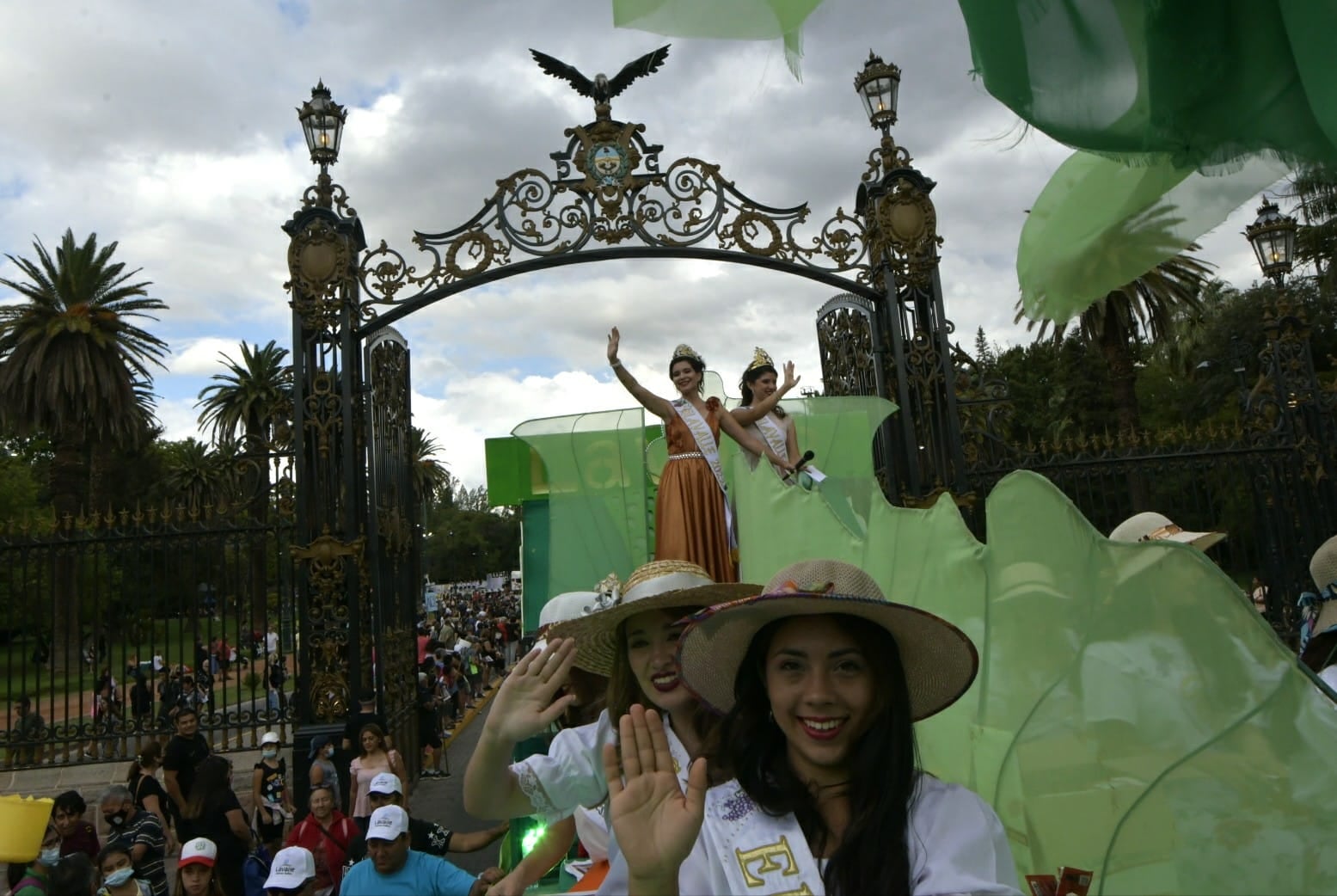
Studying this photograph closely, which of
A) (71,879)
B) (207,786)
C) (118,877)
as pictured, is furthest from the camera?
(207,786)

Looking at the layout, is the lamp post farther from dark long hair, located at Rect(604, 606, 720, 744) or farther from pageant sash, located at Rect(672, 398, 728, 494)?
dark long hair, located at Rect(604, 606, 720, 744)

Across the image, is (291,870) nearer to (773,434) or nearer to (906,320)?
(773,434)

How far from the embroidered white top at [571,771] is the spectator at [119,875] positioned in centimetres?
307

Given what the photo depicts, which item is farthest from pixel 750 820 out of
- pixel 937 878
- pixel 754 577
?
pixel 754 577

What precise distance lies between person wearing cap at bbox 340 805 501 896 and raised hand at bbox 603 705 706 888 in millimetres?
3169

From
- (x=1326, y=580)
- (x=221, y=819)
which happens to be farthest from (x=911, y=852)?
(x=221, y=819)

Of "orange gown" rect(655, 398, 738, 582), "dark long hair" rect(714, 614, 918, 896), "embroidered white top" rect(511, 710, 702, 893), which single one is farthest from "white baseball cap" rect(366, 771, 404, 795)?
"dark long hair" rect(714, 614, 918, 896)

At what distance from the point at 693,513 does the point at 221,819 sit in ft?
11.9

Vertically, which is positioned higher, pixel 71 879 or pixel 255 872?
pixel 71 879

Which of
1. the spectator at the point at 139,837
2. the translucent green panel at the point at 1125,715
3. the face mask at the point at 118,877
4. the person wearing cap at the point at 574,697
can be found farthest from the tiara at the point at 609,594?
the spectator at the point at 139,837

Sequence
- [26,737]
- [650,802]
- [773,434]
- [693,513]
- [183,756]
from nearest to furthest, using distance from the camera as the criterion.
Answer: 1. [650,802]
2. [693,513]
3. [773,434]
4. [183,756]
5. [26,737]

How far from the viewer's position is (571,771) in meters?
2.78

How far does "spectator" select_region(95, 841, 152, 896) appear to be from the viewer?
4770 mm

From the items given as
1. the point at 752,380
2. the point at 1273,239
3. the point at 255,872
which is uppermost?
the point at 1273,239
